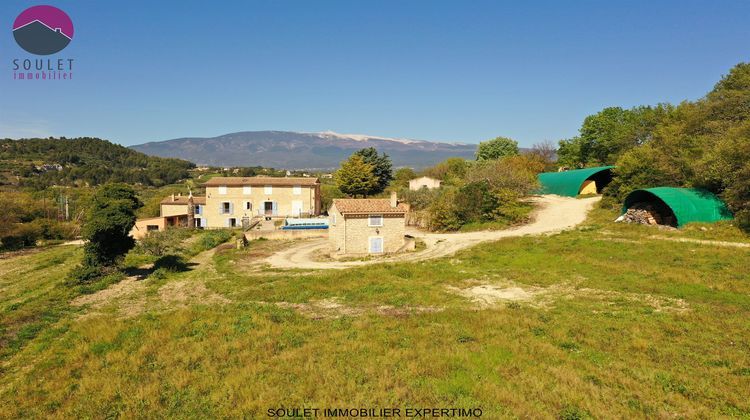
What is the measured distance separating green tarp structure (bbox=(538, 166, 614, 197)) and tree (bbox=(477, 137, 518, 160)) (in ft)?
83.7

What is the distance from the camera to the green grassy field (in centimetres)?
922

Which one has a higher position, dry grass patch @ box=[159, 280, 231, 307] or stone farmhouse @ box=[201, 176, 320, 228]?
stone farmhouse @ box=[201, 176, 320, 228]

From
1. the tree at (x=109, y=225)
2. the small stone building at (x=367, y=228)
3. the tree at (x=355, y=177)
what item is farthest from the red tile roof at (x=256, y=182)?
the tree at (x=109, y=225)

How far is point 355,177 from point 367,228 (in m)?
28.2

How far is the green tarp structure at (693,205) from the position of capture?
101 ft

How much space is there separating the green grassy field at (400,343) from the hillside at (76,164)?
104 metres

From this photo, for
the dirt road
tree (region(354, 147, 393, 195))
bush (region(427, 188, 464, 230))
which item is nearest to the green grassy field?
the dirt road

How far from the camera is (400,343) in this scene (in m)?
12.5

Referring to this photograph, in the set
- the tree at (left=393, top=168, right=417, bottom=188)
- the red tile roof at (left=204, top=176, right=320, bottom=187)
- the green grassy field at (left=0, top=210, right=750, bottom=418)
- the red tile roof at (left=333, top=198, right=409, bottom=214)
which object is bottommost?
the green grassy field at (left=0, top=210, right=750, bottom=418)

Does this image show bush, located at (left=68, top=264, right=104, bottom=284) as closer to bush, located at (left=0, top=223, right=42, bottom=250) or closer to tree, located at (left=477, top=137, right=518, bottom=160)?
bush, located at (left=0, top=223, right=42, bottom=250)

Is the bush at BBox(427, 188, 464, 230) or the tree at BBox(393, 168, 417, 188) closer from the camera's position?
the bush at BBox(427, 188, 464, 230)

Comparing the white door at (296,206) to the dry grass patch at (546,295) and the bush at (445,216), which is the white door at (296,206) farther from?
the dry grass patch at (546,295)

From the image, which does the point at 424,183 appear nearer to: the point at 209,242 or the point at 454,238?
the point at 454,238

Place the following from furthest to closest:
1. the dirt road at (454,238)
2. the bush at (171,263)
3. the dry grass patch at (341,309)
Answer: the dirt road at (454,238)
the bush at (171,263)
the dry grass patch at (341,309)
